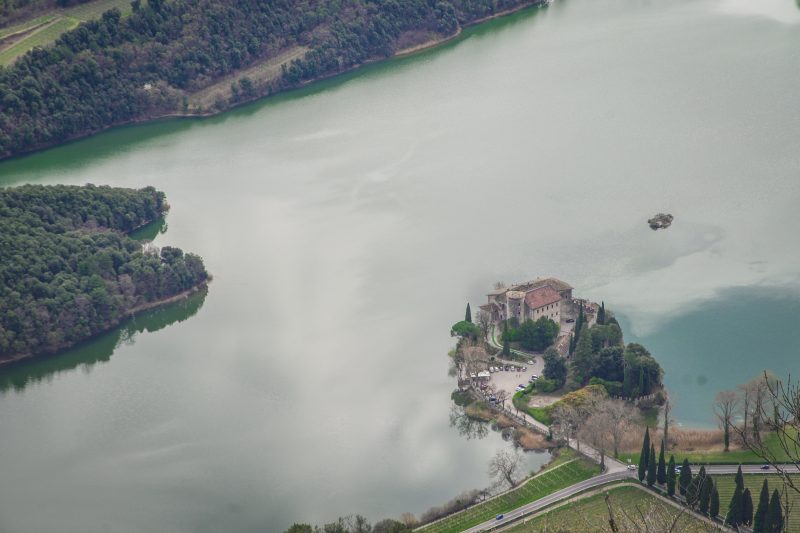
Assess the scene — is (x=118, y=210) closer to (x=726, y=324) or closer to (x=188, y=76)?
(x=188, y=76)

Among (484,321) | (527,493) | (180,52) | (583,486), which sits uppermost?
(180,52)

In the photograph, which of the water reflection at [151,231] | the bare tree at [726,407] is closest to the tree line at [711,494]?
the bare tree at [726,407]

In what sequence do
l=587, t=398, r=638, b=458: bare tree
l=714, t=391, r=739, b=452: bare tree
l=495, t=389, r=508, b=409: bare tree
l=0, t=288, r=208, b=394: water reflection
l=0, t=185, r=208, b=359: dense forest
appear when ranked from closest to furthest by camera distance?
l=714, t=391, r=739, b=452: bare tree
l=587, t=398, r=638, b=458: bare tree
l=495, t=389, r=508, b=409: bare tree
l=0, t=288, r=208, b=394: water reflection
l=0, t=185, r=208, b=359: dense forest

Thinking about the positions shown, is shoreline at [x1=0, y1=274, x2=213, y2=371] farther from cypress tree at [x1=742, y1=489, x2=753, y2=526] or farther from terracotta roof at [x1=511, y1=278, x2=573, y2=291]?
cypress tree at [x1=742, y1=489, x2=753, y2=526]

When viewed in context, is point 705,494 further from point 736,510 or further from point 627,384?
point 627,384

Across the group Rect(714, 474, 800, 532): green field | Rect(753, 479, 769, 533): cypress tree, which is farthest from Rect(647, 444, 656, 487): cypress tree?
Rect(753, 479, 769, 533): cypress tree

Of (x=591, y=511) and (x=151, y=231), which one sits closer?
(x=591, y=511)

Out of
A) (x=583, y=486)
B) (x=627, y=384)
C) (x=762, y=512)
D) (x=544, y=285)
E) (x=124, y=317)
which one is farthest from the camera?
(x=124, y=317)

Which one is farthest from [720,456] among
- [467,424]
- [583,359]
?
[467,424]
